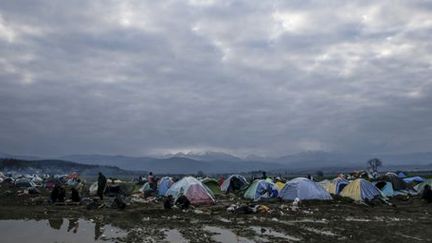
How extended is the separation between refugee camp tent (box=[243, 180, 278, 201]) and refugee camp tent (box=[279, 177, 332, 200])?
1.54 meters

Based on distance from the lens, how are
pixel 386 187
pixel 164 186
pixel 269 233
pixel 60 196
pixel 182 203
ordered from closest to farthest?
pixel 269 233 → pixel 182 203 → pixel 60 196 → pixel 386 187 → pixel 164 186

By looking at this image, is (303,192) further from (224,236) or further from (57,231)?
(57,231)

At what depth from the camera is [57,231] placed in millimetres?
19078

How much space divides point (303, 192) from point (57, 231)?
17726 millimetres

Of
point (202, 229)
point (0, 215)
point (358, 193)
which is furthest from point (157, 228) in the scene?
point (358, 193)

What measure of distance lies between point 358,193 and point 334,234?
1496 centimetres

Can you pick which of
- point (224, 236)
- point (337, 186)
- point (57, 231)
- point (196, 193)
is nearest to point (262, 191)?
point (337, 186)

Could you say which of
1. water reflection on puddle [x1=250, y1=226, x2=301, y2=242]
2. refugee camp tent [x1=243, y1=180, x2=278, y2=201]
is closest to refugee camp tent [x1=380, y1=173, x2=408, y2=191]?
refugee camp tent [x1=243, y1=180, x2=278, y2=201]

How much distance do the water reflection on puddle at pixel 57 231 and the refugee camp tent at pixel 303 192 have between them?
14.8 m

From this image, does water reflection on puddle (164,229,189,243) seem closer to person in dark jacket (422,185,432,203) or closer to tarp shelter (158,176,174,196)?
tarp shelter (158,176,174,196)

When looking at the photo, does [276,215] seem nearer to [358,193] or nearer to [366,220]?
[366,220]

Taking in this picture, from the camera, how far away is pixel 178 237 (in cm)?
1759

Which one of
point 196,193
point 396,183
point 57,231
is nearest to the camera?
point 57,231

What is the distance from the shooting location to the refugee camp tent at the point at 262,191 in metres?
34.3
